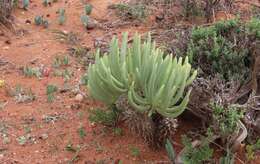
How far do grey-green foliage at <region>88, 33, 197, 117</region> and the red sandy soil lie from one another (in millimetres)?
511

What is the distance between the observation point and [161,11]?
6895mm

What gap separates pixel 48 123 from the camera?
472 centimetres

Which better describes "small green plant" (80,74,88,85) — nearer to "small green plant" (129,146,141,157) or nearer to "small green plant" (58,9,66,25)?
"small green plant" (129,146,141,157)

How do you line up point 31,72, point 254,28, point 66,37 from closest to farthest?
point 254,28, point 31,72, point 66,37

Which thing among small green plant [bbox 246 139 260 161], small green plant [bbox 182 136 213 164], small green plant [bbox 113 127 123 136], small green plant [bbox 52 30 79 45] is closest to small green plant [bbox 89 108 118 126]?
small green plant [bbox 113 127 123 136]

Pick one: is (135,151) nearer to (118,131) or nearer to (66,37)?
(118,131)

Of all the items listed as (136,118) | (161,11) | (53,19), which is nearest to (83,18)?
(53,19)

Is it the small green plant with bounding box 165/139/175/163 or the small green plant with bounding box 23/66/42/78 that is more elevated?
the small green plant with bounding box 23/66/42/78

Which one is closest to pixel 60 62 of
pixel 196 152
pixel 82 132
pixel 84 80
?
pixel 84 80

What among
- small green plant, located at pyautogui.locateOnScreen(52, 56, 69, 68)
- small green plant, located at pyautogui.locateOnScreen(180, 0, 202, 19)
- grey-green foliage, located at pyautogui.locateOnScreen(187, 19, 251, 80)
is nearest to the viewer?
grey-green foliage, located at pyautogui.locateOnScreen(187, 19, 251, 80)

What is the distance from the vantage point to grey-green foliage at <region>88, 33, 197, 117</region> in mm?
3709

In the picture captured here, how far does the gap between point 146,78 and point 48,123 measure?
1.31 metres

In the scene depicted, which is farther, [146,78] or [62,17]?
[62,17]

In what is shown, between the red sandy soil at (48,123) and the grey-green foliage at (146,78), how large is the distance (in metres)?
0.51
